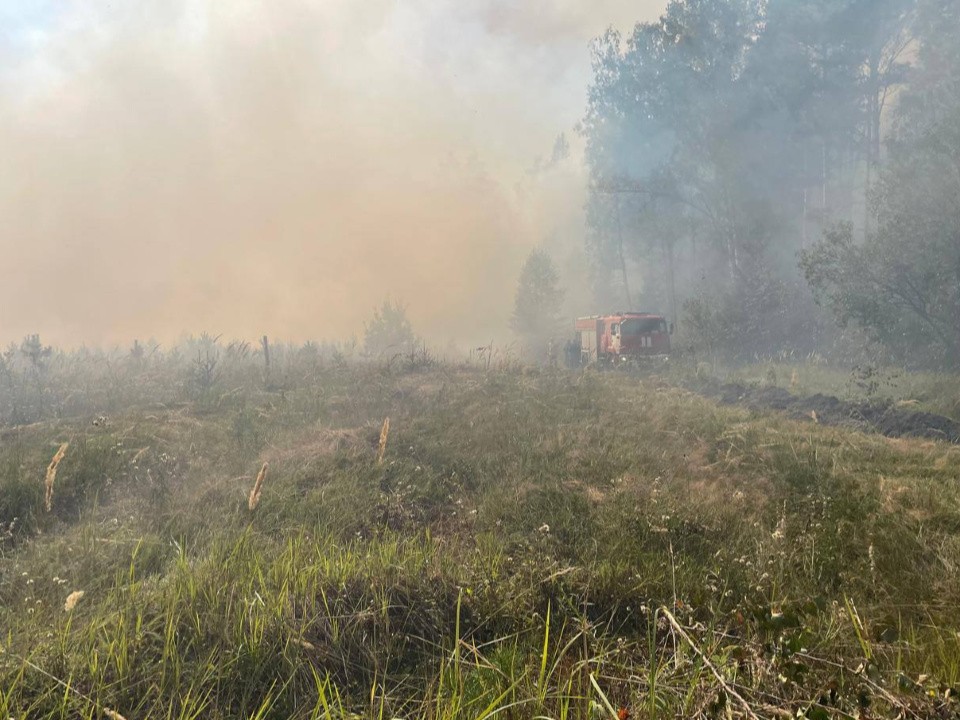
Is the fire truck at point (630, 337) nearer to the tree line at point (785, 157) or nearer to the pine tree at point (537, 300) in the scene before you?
the tree line at point (785, 157)

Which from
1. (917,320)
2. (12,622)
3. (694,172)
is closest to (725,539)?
→ (12,622)

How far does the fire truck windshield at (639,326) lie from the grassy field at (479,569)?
36.5ft

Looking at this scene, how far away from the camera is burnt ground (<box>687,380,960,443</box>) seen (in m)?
8.69

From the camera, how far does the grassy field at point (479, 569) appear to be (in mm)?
2414

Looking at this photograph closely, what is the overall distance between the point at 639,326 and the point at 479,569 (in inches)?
692

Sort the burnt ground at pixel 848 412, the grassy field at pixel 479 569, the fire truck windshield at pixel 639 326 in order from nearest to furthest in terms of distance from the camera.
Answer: the grassy field at pixel 479 569
the burnt ground at pixel 848 412
the fire truck windshield at pixel 639 326

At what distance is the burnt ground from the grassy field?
51.7 inches

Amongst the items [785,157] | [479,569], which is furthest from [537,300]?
[479,569]

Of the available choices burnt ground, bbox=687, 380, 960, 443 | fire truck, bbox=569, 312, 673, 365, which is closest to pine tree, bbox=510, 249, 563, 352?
fire truck, bbox=569, 312, 673, 365

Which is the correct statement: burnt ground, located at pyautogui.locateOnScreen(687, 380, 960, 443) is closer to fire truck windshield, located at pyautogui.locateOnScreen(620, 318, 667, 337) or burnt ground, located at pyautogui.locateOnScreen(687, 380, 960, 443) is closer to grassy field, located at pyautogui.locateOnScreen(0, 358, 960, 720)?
grassy field, located at pyautogui.locateOnScreen(0, 358, 960, 720)

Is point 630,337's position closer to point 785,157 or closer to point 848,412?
point 848,412

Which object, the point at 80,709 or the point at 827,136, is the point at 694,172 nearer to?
the point at 827,136

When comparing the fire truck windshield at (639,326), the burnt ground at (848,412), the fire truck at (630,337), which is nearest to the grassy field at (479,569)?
the burnt ground at (848,412)

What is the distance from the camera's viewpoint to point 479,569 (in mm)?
3586
